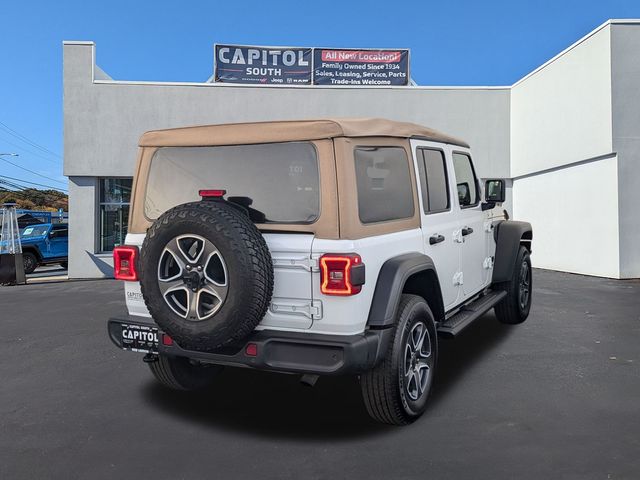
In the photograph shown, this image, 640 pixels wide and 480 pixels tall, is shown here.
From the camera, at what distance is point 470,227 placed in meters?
4.86

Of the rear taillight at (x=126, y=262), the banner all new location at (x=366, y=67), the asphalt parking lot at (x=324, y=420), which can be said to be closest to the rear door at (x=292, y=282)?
the asphalt parking lot at (x=324, y=420)

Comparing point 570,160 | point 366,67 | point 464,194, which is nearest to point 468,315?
point 464,194

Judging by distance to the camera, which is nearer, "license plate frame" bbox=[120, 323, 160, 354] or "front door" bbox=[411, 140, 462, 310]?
"license plate frame" bbox=[120, 323, 160, 354]

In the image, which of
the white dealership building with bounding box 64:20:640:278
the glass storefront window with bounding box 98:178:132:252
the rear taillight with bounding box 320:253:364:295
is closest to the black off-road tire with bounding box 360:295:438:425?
the rear taillight with bounding box 320:253:364:295

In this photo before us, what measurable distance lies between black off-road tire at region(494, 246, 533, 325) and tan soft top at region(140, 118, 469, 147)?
3.16 metres

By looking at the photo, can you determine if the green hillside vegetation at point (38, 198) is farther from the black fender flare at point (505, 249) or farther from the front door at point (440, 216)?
the front door at point (440, 216)

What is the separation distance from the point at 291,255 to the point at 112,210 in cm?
1278

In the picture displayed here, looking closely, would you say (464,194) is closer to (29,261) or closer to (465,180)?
(465,180)

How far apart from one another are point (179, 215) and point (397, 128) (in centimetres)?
168

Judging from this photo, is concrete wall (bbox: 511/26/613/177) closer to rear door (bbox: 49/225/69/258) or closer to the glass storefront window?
the glass storefront window

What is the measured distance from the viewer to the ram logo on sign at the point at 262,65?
15.6 metres

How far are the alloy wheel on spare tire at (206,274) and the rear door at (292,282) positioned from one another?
4.0 inches

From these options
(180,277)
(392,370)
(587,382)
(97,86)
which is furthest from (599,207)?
(97,86)

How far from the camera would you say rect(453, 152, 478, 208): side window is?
477cm
